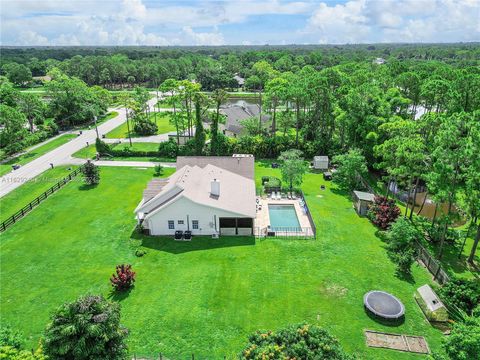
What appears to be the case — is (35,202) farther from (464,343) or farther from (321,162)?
(464,343)

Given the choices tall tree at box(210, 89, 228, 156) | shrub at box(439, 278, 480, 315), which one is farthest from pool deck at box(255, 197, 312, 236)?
tall tree at box(210, 89, 228, 156)

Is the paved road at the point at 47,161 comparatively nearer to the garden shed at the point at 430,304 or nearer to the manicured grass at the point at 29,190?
the manicured grass at the point at 29,190

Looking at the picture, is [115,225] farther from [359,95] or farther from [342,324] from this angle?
[359,95]

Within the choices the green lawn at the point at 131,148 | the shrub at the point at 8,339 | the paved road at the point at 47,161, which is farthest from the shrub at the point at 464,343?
the paved road at the point at 47,161

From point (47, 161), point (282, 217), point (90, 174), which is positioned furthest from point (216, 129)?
point (47, 161)

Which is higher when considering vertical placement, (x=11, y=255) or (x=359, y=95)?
(x=359, y=95)

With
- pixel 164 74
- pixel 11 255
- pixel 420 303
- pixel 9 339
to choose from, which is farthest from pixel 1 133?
pixel 164 74
